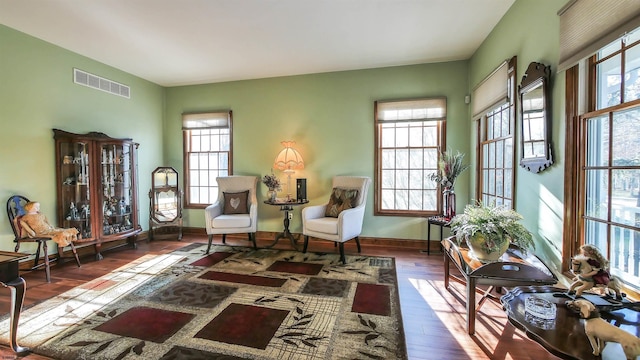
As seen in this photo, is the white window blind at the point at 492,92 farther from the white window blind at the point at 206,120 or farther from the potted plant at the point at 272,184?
the white window blind at the point at 206,120

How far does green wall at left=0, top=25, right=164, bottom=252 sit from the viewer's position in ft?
9.66

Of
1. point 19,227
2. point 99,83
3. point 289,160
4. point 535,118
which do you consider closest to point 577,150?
point 535,118

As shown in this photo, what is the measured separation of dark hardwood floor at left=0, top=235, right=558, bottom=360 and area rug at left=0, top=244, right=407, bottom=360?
0.13 m

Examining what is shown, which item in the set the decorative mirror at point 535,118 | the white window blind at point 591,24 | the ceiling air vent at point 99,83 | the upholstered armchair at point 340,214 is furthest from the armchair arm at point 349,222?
the ceiling air vent at point 99,83

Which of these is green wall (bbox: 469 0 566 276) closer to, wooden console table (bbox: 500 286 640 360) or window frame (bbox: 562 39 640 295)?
window frame (bbox: 562 39 640 295)

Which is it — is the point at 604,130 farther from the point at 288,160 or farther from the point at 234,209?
the point at 234,209

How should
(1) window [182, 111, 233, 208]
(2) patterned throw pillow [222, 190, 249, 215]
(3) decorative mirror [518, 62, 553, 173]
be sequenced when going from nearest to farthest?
(3) decorative mirror [518, 62, 553, 173], (2) patterned throw pillow [222, 190, 249, 215], (1) window [182, 111, 233, 208]

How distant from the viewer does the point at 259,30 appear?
9.87ft

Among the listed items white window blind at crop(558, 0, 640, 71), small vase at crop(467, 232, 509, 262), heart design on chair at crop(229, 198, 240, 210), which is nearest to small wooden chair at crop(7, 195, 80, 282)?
heart design on chair at crop(229, 198, 240, 210)

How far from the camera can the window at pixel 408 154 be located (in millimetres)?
3955

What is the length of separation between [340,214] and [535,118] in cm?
211

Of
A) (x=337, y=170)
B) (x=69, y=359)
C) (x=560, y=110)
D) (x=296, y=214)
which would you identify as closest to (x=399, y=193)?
(x=337, y=170)

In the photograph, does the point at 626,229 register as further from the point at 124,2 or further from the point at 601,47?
the point at 124,2

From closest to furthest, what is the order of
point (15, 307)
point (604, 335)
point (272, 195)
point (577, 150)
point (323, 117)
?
point (604, 335), point (15, 307), point (577, 150), point (272, 195), point (323, 117)
